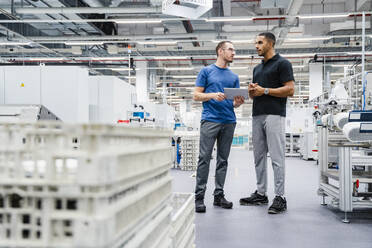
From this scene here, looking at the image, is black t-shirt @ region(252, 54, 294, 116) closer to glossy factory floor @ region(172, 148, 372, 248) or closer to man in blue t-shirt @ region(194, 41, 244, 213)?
man in blue t-shirt @ region(194, 41, 244, 213)

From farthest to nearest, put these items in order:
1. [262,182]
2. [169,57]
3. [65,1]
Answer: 1. [169,57]
2. [65,1]
3. [262,182]

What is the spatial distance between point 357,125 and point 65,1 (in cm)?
807

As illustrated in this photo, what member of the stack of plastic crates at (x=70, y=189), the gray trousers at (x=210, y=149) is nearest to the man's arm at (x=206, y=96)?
the gray trousers at (x=210, y=149)

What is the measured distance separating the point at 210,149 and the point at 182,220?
5.00 ft

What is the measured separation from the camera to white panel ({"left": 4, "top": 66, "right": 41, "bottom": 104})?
4.36 m

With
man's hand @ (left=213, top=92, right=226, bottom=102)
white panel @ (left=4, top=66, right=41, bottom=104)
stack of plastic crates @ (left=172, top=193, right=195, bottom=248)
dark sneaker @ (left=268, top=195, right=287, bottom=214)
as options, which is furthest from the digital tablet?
white panel @ (left=4, top=66, right=41, bottom=104)

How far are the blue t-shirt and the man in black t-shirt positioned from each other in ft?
0.76

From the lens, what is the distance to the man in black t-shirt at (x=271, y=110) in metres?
2.82

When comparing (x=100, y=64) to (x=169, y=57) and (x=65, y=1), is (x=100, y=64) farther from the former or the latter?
(x=65, y=1)

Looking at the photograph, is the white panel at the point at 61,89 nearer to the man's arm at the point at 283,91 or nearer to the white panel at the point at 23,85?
the white panel at the point at 23,85

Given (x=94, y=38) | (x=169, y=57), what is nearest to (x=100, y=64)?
(x=169, y=57)

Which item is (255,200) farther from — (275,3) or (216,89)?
(275,3)

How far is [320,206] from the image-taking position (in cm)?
315

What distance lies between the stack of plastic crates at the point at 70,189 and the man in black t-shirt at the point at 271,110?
2183 millimetres
